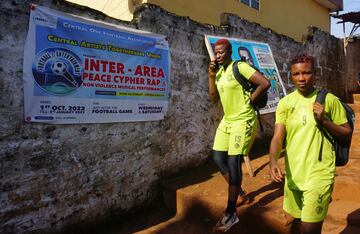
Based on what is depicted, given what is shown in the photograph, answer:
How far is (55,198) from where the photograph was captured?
3.66 meters

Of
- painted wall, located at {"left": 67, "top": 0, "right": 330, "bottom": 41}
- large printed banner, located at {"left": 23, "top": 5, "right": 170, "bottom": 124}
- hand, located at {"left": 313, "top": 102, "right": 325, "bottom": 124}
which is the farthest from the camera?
painted wall, located at {"left": 67, "top": 0, "right": 330, "bottom": 41}

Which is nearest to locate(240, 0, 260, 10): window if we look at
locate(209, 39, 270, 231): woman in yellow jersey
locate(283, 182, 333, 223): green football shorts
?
locate(209, 39, 270, 231): woman in yellow jersey

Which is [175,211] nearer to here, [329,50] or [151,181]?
[151,181]

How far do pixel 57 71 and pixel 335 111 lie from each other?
271cm

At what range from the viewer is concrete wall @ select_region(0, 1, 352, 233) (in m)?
3.32

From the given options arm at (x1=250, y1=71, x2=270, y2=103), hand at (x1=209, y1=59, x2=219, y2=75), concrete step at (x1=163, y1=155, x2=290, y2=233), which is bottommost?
concrete step at (x1=163, y1=155, x2=290, y2=233)

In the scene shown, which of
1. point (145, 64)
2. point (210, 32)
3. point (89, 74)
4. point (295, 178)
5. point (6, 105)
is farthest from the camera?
point (210, 32)

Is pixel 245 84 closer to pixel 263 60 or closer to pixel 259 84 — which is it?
pixel 259 84

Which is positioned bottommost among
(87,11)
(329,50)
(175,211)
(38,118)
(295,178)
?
(175,211)

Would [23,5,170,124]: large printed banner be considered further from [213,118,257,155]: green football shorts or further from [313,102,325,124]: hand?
[313,102,325,124]: hand

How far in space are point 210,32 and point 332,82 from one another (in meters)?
5.12

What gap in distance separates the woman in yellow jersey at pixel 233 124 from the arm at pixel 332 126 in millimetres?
1271

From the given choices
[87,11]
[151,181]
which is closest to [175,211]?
[151,181]

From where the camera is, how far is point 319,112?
2.28 metres
